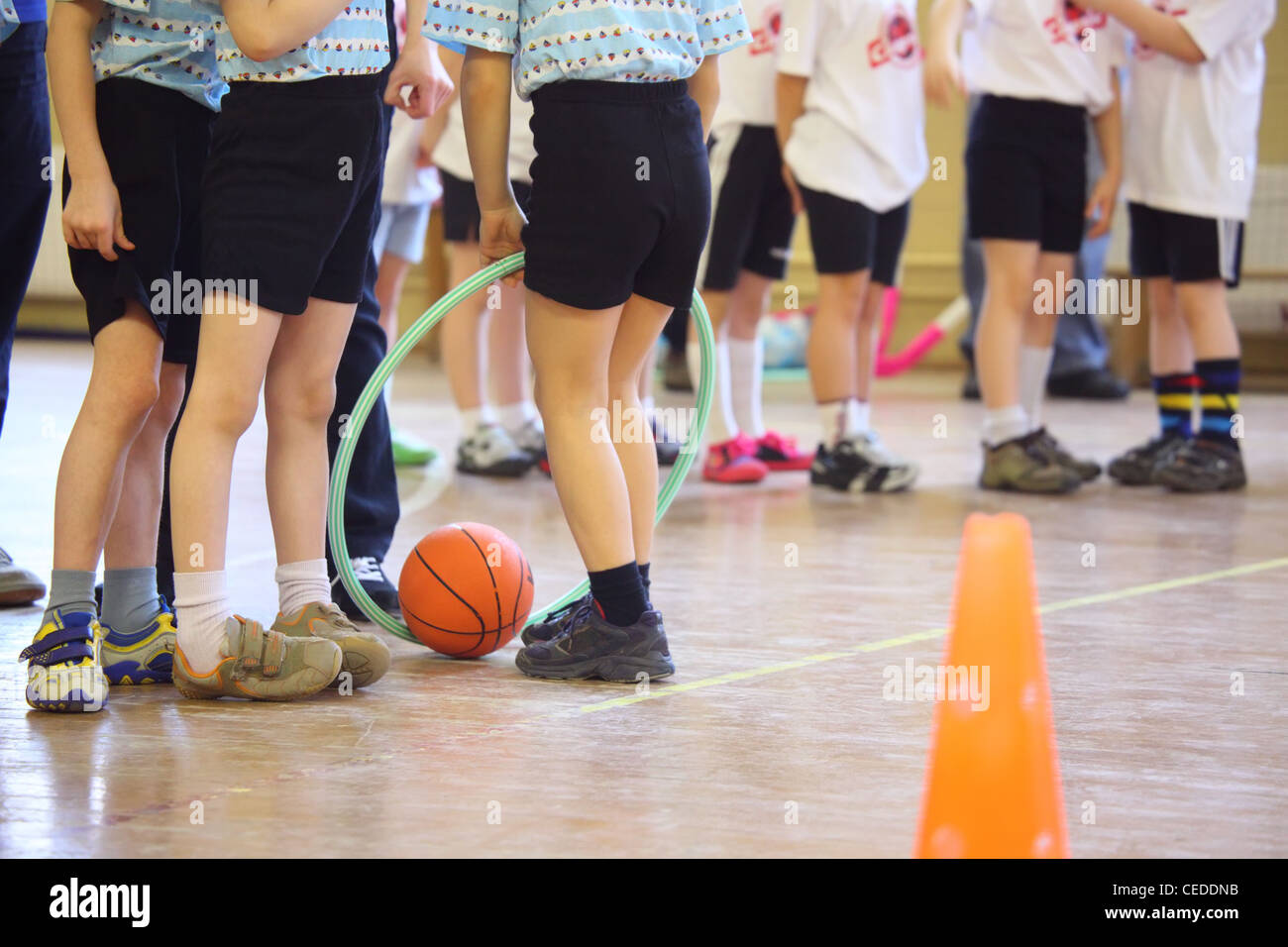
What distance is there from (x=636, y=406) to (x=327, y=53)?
68cm

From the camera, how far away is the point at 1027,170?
4.00 metres

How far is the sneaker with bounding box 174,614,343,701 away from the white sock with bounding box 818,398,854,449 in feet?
7.78

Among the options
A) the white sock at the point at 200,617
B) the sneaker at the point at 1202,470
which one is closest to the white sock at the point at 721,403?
the sneaker at the point at 1202,470

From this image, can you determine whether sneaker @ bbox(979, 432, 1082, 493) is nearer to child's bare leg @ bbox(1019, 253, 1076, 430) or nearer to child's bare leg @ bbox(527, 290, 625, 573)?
child's bare leg @ bbox(1019, 253, 1076, 430)

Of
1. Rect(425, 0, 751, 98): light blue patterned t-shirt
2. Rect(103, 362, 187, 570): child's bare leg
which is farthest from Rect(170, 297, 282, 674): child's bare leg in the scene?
Rect(425, 0, 751, 98): light blue patterned t-shirt

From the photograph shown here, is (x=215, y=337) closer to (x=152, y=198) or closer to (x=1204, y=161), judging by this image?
(x=152, y=198)

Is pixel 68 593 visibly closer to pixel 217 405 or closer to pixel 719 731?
pixel 217 405

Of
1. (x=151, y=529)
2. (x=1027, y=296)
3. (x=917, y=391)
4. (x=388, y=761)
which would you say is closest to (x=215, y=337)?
(x=151, y=529)

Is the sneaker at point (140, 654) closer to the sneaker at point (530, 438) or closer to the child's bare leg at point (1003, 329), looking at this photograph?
the sneaker at point (530, 438)

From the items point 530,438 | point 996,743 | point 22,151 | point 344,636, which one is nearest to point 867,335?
point 530,438

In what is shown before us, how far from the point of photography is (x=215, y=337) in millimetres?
1995

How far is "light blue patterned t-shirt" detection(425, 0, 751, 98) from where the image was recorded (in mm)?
2039

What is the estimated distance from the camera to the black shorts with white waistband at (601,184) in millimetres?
2074

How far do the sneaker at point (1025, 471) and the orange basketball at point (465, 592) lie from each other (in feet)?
6.86
